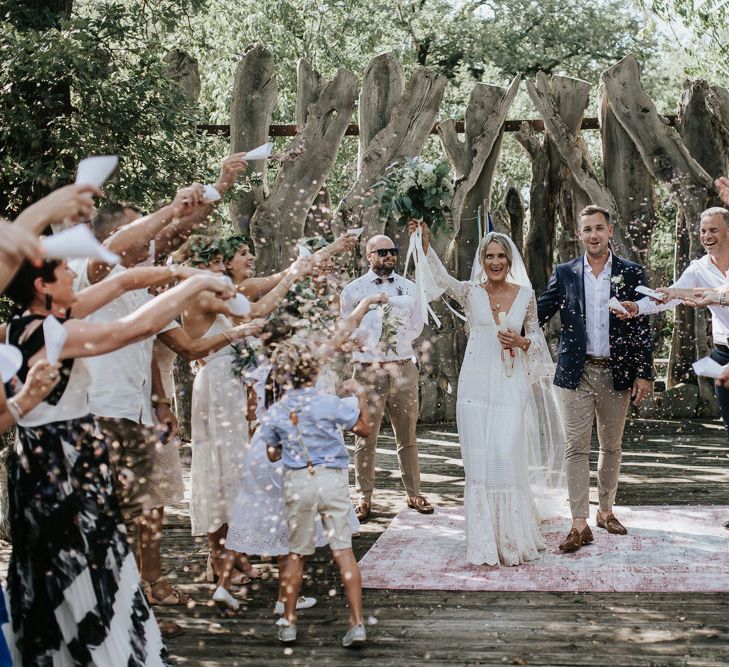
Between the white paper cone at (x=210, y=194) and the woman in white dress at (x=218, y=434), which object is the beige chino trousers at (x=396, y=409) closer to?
the woman in white dress at (x=218, y=434)

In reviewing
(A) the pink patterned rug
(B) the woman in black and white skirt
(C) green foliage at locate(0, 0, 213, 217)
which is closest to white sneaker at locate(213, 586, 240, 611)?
(A) the pink patterned rug

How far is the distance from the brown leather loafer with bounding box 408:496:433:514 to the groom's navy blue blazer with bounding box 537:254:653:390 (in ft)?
4.56

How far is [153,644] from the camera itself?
3.37 meters

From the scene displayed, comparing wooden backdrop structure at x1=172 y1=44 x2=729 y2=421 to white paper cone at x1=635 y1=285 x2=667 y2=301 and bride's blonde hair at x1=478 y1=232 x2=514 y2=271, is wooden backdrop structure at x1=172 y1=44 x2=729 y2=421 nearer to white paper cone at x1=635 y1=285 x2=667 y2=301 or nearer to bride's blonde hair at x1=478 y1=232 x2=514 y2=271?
bride's blonde hair at x1=478 y1=232 x2=514 y2=271

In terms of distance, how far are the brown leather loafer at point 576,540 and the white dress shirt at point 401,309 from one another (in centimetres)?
174

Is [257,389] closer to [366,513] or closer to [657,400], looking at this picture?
[366,513]

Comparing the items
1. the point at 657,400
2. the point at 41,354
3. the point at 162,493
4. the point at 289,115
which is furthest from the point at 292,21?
the point at 41,354

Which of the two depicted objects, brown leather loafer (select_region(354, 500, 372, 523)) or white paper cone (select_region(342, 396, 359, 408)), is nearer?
white paper cone (select_region(342, 396, 359, 408))

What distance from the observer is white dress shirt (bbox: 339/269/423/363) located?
6559 mm

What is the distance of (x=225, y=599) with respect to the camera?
4594 millimetres

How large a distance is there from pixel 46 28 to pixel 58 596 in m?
4.57

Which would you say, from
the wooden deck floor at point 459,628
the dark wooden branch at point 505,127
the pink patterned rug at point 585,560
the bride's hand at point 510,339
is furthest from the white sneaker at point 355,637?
the dark wooden branch at point 505,127

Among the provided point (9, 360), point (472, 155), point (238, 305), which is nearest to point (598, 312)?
point (238, 305)

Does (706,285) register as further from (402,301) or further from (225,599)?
(225,599)
